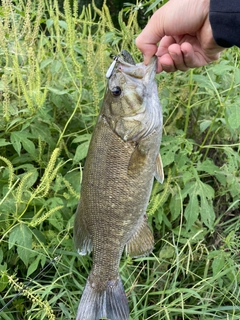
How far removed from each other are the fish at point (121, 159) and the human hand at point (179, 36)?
0.40 ft

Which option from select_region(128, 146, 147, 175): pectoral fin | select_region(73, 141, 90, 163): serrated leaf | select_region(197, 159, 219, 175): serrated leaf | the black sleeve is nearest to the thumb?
the black sleeve

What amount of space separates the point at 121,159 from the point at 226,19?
660 millimetres

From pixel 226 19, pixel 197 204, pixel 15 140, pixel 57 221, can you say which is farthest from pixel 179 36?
pixel 57 221

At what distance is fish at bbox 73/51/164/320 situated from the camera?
69.5 inches

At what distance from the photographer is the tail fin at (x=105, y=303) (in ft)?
6.13

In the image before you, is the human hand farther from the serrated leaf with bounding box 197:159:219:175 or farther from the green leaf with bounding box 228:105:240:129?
the serrated leaf with bounding box 197:159:219:175

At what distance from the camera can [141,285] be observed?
7.86 ft

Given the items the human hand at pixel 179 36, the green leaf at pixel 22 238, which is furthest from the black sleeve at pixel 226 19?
the green leaf at pixel 22 238

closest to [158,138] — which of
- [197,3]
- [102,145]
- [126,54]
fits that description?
[102,145]

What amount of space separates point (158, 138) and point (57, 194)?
919mm

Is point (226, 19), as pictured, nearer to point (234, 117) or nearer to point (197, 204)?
point (234, 117)

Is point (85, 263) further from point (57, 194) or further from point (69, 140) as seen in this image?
point (69, 140)

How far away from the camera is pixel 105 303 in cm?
191

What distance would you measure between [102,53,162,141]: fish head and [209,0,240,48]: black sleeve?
26 centimetres
